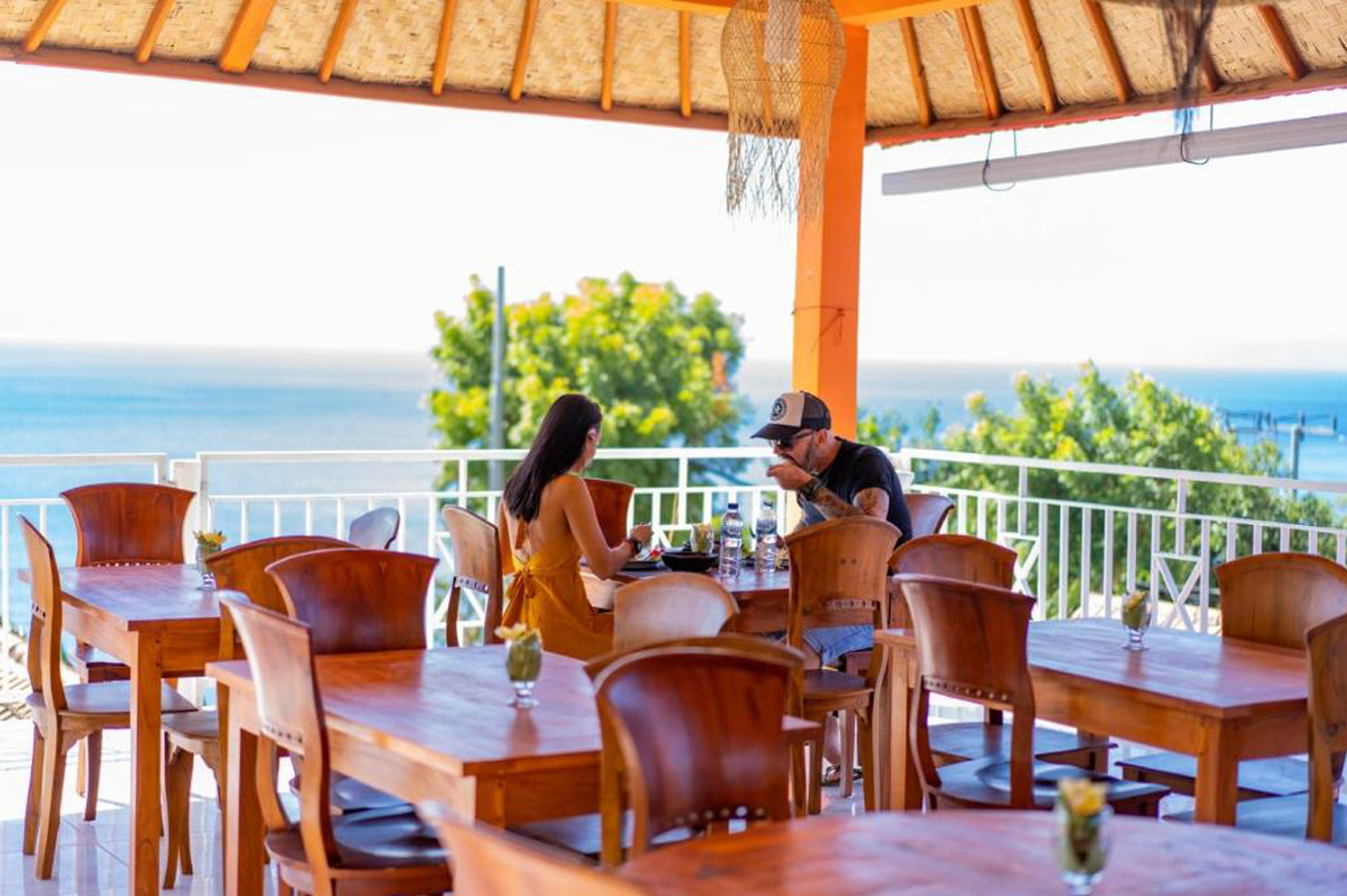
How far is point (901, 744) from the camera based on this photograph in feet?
14.2

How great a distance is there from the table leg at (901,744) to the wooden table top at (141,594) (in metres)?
1.75

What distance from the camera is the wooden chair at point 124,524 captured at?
5.86 metres

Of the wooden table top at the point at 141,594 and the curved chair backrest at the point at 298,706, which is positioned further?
the wooden table top at the point at 141,594

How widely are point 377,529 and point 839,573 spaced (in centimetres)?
162

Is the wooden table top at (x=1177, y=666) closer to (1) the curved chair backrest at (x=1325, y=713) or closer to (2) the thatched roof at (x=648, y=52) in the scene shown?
(1) the curved chair backrest at (x=1325, y=713)

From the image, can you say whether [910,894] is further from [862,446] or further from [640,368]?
[640,368]

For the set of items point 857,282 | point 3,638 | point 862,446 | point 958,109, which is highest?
point 958,109

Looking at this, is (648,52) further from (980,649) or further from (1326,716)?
(1326,716)

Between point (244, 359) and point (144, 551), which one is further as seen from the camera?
point (244, 359)

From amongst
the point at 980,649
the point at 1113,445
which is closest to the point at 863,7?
the point at 980,649

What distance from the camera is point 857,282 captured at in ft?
25.0

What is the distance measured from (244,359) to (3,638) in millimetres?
40188

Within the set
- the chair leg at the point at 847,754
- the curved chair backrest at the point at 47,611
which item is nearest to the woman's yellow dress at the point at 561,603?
the chair leg at the point at 847,754

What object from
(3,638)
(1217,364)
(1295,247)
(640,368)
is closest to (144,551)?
(3,638)
